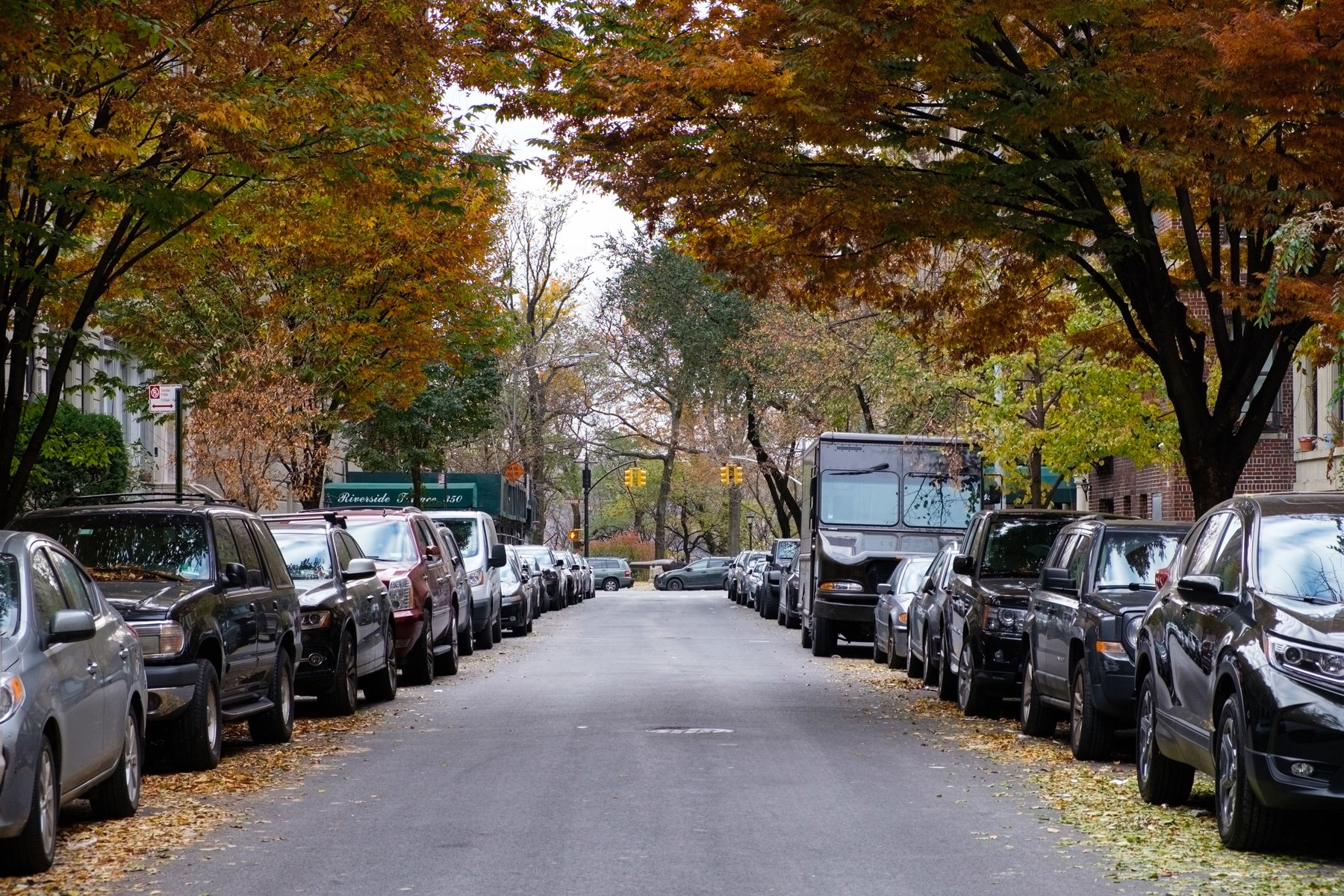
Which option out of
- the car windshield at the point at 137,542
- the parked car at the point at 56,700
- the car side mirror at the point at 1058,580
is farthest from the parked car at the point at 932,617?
the parked car at the point at 56,700

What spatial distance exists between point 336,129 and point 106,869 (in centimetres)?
844

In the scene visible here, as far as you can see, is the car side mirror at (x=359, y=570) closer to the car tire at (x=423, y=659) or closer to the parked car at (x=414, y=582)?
the parked car at (x=414, y=582)

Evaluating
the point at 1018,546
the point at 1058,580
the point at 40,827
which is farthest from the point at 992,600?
the point at 40,827

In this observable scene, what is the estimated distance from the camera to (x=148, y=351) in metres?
30.6

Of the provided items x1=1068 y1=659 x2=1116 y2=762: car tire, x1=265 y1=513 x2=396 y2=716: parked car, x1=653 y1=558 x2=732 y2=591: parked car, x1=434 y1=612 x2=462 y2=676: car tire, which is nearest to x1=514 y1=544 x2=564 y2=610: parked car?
x1=434 y1=612 x2=462 y2=676: car tire

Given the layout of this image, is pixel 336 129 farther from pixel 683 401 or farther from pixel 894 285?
pixel 683 401

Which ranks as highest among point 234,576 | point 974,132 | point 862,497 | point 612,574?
point 974,132

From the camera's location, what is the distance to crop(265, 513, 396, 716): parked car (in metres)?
16.0

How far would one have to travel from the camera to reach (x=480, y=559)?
89.9 ft

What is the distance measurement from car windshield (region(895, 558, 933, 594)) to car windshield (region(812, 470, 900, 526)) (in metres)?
3.46

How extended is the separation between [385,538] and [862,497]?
9329 millimetres

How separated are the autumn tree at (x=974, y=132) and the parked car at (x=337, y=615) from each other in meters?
4.20

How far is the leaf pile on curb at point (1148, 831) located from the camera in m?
8.30

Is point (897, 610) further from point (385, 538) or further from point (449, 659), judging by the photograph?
point (385, 538)
